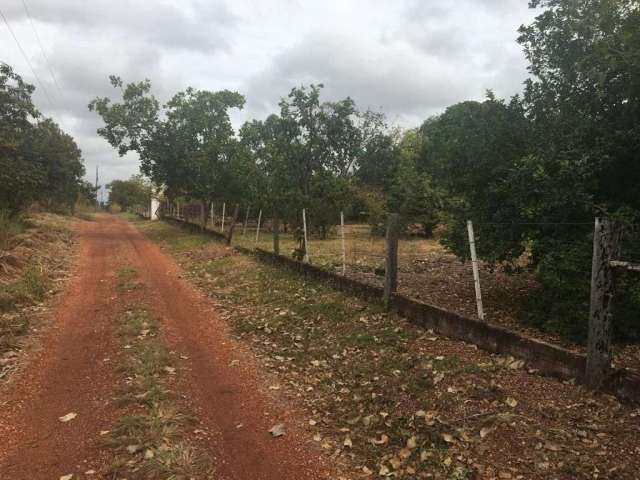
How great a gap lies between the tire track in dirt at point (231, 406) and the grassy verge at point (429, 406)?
287 millimetres

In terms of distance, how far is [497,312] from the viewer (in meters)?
7.72

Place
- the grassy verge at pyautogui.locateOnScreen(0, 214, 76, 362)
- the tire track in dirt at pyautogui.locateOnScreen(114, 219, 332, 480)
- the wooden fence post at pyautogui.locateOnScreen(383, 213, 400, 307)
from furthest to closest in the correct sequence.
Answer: the wooden fence post at pyautogui.locateOnScreen(383, 213, 400, 307)
the grassy verge at pyautogui.locateOnScreen(0, 214, 76, 362)
the tire track in dirt at pyautogui.locateOnScreen(114, 219, 332, 480)

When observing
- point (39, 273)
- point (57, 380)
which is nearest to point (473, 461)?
point (57, 380)

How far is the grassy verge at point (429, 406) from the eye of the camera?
3.98 meters

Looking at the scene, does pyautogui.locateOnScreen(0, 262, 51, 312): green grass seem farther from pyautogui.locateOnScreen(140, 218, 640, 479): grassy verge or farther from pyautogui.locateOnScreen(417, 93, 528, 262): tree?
pyautogui.locateOnScreen(417, 93, 528, 262): tree

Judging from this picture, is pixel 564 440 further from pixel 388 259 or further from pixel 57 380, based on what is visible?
pixel 57 380

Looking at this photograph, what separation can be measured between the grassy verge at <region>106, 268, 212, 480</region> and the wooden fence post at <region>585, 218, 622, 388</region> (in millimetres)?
3714

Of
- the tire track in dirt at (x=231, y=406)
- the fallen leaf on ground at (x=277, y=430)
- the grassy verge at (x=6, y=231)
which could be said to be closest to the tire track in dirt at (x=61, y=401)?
the tire track in dirt at (x=231, y=406)

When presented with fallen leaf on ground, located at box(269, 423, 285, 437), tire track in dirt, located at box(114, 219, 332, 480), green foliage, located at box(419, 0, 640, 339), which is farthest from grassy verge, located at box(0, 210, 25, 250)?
green foliage, located at box(419, 0, 640, 339)

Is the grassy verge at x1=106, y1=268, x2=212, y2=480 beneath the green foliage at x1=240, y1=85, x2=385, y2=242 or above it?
beneath

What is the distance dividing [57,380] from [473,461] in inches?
185

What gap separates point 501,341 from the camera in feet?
19.2

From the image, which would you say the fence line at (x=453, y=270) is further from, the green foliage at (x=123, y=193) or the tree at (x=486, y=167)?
the green foliage at (x=123, y=193)

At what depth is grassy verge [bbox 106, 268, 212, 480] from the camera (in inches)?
157
